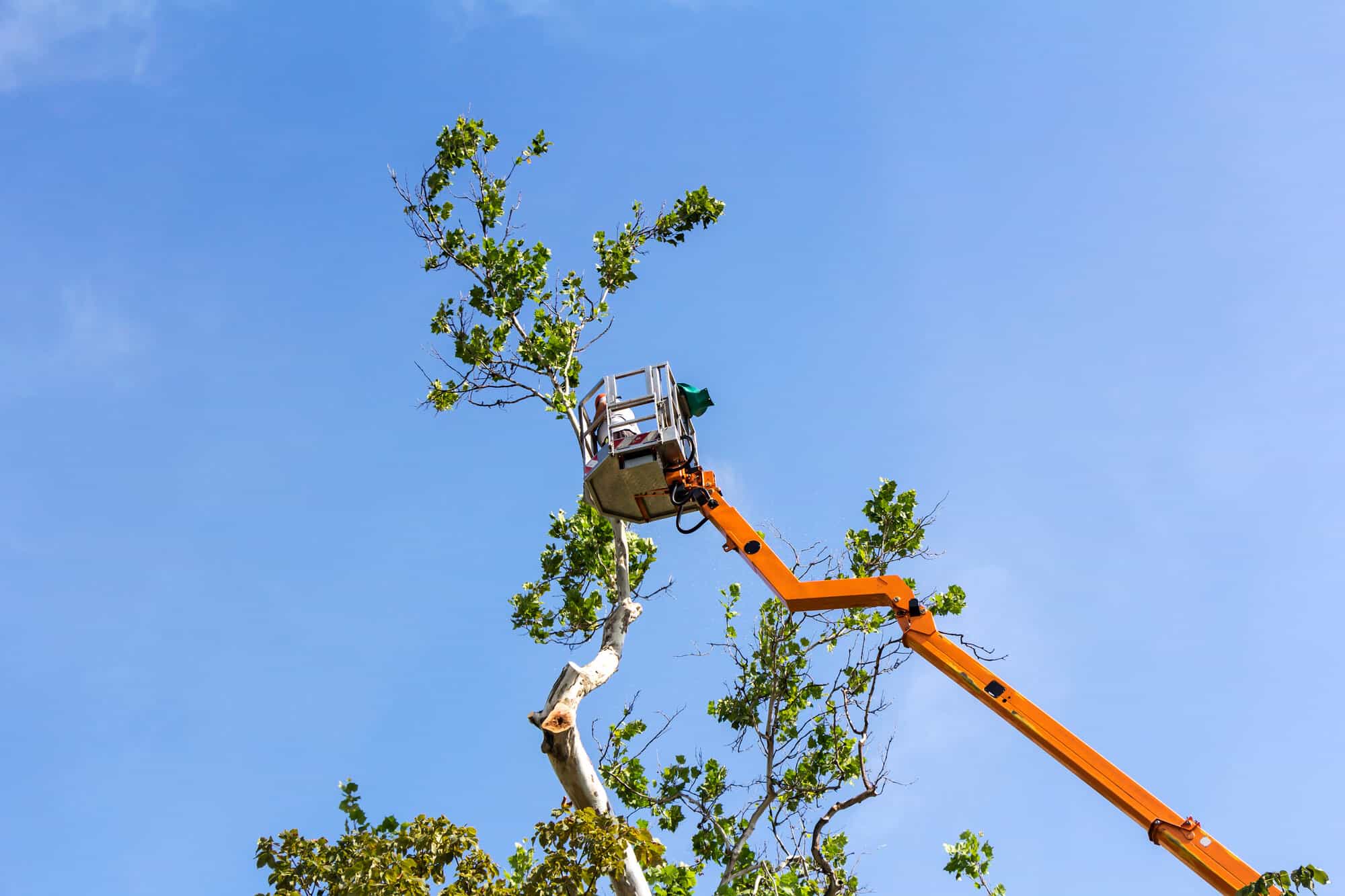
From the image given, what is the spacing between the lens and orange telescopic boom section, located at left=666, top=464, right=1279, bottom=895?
31.3 ft

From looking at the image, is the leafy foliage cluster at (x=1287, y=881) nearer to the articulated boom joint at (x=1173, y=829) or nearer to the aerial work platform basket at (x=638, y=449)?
the articulated boom joint at (x=1173, y=829)

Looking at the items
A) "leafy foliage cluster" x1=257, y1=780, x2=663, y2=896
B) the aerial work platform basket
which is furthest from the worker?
"leafy foliage cluster" x1=257, y1=780, x2=663, y2=896

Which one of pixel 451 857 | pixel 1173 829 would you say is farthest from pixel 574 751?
pixel 1173 829

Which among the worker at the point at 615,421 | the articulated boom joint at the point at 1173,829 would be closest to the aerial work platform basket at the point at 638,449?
the worker at the point at 615,421

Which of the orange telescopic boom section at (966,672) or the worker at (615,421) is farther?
the worker at (615,421)

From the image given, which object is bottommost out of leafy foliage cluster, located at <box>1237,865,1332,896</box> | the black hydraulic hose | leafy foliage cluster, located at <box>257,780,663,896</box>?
leafy foliage cluster, located at <box>1237,865,1332,896</box>

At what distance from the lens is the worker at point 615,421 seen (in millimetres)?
11180

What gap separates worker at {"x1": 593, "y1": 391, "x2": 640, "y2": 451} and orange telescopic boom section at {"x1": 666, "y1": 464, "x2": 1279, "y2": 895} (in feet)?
2.00

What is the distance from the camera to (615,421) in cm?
1123

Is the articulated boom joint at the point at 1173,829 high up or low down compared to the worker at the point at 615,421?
down

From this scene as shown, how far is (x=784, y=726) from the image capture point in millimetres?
14359

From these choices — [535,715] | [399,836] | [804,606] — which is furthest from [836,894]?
[399,836]

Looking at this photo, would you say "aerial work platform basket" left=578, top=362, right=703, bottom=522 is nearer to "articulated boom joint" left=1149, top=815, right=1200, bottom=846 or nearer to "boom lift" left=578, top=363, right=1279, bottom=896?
"boom lift" left=578, top=363, right=1279, bottom=896

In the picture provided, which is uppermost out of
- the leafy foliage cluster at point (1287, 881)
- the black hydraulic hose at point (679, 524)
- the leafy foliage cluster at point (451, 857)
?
the black hydraulic hose at point (679, 524)
